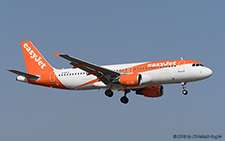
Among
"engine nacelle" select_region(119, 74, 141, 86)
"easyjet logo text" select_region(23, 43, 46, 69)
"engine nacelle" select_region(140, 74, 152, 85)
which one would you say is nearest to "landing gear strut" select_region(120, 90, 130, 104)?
"engine nacelle" select_region(119, 74, 141, 86)

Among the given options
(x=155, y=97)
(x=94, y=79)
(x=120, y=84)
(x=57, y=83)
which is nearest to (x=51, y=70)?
(x=57, y=83)

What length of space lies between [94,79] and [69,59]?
252 inches

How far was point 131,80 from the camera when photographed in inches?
1736

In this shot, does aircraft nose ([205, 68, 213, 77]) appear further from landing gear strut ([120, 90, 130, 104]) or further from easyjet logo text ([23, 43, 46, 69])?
easyjet logo text ([23, 43, 46, 69])

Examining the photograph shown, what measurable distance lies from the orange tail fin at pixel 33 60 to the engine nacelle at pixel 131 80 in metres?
10.1

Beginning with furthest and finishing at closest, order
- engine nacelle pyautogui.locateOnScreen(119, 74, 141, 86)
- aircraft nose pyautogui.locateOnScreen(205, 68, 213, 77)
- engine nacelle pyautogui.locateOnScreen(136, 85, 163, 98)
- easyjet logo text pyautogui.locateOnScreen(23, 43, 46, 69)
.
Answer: easyjet logo text pyautogui.locateOnScreen(23, 43, 46, 69) < engine nacelle pyautogui.locateOnScreen(136, 85, 163, 98) < engine nacelle pyautogui.locateOnScreen(119, 74, 141, 86) < aircraft nose pyautogui.locateOnScreen(205, 68, 213, 77)

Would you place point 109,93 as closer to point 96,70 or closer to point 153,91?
point 96,70

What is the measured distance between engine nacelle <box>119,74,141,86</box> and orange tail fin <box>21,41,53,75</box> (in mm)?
10061

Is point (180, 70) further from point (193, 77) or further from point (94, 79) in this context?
point (94, 79)

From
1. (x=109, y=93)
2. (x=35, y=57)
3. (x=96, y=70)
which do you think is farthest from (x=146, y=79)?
(x=35, y=57)

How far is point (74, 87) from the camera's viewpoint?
48094 millimetres

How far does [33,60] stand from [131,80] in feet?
45.7

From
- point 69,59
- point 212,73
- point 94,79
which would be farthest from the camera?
point 94,79

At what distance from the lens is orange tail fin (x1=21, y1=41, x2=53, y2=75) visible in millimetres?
50594
